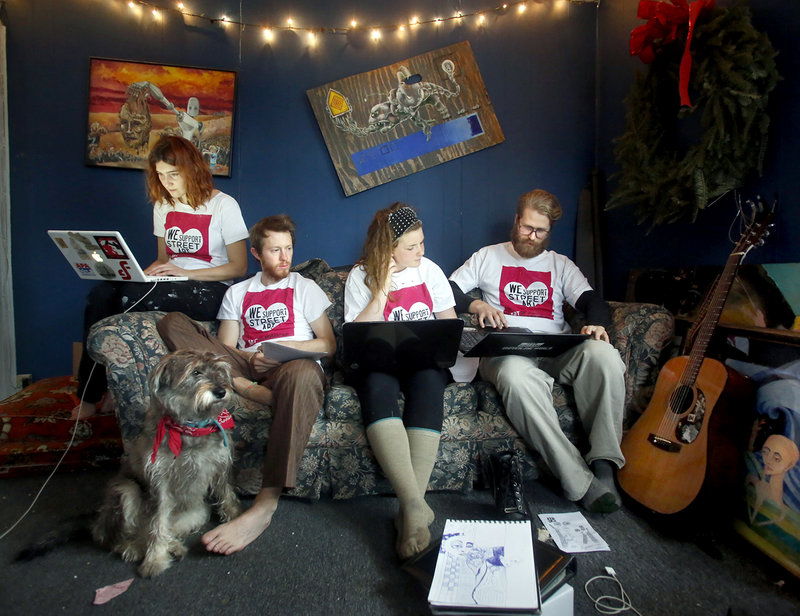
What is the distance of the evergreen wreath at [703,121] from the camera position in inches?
70.4

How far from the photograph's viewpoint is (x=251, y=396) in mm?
1815

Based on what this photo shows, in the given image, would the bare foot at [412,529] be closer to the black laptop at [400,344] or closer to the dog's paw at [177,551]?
the black laptop at [400,344]

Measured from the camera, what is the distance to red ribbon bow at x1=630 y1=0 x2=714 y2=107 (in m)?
1.91

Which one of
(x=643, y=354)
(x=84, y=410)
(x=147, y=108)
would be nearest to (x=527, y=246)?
(x=643, y=354)

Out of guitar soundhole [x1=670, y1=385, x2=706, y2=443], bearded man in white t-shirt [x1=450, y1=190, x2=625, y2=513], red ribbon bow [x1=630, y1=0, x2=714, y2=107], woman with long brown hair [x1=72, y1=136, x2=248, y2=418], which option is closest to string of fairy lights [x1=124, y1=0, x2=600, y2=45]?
red ribbon bow [x1=630, y1=0, x2=714, y2=107]

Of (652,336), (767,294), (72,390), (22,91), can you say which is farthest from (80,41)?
(767,294)

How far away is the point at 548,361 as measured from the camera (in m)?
2.06

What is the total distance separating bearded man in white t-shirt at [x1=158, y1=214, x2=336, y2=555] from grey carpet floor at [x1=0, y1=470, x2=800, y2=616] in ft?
0.37

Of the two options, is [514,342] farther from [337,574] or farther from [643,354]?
[337,574]

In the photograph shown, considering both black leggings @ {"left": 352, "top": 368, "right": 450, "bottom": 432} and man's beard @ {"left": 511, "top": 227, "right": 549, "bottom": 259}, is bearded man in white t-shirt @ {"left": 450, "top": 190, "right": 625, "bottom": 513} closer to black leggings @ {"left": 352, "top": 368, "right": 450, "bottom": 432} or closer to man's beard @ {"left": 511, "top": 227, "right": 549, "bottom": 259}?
man's beard @ {"left": 511, "top": 227, "right": 549, "bottom": 259}

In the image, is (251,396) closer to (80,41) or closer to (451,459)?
(451,459)

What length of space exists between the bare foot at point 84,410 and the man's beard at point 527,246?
6.66ft

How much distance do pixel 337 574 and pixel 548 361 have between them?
116 centimetres

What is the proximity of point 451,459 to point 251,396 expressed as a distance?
79cm
